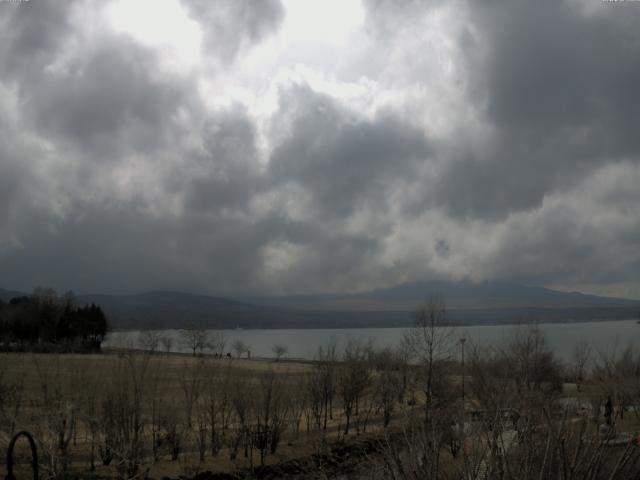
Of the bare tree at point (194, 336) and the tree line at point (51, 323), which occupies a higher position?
the tree line at point (51, 323)

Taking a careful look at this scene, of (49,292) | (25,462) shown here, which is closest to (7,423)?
(25,462)

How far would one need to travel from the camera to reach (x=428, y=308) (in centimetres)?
5231

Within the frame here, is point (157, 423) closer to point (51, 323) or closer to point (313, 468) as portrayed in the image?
point (313, 468)

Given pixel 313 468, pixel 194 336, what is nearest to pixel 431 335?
pixel 313 468

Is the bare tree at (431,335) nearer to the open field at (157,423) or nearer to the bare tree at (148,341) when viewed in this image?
the open field at (157,423)

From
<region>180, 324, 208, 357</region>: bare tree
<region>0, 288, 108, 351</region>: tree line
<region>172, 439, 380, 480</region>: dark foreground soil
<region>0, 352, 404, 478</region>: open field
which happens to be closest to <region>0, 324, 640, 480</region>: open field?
<region>0, 352, 404, 478</region>: open field

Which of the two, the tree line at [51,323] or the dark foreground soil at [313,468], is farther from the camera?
the tree line at [51,323]

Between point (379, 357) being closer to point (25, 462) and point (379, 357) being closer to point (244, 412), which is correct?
point (244, 412)

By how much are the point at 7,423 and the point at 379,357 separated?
4837 centimetres

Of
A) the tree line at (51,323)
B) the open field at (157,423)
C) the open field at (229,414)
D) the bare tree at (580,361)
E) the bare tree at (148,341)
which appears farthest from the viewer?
the tree line at (51,323)

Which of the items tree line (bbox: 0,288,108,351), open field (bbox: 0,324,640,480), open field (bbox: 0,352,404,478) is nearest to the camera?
open field (bbox: 0,324,640,480)

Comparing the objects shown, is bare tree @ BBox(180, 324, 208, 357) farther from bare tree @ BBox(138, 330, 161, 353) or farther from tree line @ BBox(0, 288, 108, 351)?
bare tree @ BBox(138, 330, 161, 353)

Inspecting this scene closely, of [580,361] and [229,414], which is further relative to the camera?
[580,361]

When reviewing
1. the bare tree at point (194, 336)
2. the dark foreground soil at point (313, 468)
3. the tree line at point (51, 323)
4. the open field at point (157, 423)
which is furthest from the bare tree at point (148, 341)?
the bare tree at point (194, 336)
